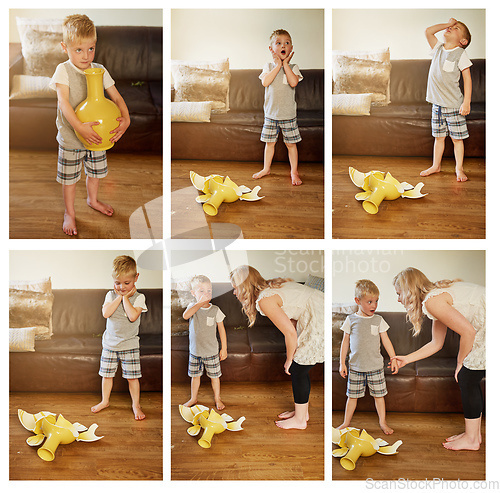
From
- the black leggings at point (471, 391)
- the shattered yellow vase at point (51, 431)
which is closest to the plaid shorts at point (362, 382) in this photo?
the black leggings at point (471, 391)

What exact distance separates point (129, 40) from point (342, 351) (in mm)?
1429

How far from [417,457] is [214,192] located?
1.27 metres

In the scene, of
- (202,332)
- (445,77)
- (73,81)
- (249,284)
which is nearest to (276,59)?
(445,77)

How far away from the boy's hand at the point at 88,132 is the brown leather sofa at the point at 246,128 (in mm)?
281

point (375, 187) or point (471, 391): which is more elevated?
point (375, 187)

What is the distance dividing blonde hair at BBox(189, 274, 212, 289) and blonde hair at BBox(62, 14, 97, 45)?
3.20 ft

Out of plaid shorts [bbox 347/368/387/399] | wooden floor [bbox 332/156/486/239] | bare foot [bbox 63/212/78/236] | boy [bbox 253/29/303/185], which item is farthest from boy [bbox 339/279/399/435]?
bare foot [bbox 63/212/78/236]

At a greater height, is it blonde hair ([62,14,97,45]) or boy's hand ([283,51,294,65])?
blonde hair ([62,14,97,45])

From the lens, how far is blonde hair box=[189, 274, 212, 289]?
1941 mm

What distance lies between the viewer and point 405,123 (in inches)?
78.6

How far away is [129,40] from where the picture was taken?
1.92 metres

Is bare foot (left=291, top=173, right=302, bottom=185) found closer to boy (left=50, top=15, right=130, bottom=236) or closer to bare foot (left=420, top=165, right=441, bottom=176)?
bare foot (left=420, top=165, right=441, bottom=176)

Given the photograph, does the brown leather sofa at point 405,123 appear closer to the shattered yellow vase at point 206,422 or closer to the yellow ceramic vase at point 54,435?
the shattered yellow vase at point 206,422

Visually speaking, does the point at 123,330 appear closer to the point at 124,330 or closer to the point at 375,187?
the point at 124,330
